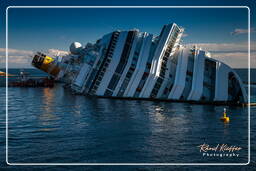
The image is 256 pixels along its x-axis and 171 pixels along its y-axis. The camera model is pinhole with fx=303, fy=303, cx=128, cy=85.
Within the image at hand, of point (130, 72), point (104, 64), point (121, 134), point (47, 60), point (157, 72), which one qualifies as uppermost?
point (47, 60)

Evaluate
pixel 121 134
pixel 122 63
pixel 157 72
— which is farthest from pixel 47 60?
pixel 121 134

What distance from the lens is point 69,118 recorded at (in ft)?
143

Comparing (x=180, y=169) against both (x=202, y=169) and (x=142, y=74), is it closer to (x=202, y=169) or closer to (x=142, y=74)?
(x=202, y=169)

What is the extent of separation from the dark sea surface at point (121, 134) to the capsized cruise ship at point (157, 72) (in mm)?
6470

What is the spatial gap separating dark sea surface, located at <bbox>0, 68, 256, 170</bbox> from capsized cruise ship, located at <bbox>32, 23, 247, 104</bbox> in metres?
6.47

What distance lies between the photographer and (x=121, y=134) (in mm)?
33750

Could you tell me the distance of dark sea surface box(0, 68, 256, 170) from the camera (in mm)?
25984

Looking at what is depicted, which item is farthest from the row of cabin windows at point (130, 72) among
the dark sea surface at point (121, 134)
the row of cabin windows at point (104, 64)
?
the dark sea surface at point (121, 134)

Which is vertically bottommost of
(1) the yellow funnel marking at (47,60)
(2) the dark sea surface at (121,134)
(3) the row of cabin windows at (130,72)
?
(2) the dark sea surface at (121,134)

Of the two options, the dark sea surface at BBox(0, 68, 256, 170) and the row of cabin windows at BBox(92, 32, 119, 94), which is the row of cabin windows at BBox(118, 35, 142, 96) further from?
the dark sea surface at BBox(0, 68, 256, 170)

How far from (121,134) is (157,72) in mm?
29316

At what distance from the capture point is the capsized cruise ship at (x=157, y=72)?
59.6m

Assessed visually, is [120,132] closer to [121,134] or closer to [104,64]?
[121,134]

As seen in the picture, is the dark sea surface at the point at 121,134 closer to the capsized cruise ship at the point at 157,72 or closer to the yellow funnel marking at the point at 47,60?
the capsized cruise ship at the point at 157,72
